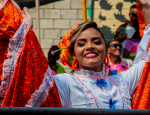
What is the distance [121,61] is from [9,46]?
8.14 feet

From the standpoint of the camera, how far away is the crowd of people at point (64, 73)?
1.10 meters

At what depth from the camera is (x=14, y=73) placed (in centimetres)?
109

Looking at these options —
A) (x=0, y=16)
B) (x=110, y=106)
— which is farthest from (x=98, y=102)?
(x=0, y=16)

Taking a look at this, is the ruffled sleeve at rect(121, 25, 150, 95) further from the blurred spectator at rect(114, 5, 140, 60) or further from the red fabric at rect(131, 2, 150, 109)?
the blurred spectator at rect(114, 5, 140, 60)

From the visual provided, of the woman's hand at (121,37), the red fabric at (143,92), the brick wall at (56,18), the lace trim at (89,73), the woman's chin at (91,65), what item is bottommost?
the red fabric at (143,92)

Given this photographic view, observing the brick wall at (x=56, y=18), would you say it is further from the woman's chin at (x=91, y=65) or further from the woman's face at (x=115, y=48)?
the woman's chin at (x=91, y=65)

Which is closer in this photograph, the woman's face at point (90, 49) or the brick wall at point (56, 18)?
the woman's face at point (90, 49)

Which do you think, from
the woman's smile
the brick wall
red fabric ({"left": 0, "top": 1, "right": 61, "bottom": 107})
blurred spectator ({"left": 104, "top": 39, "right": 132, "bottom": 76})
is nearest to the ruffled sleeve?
the woman's smile

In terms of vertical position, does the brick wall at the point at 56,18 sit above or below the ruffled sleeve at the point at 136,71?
above

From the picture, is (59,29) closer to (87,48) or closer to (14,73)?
(87,48)

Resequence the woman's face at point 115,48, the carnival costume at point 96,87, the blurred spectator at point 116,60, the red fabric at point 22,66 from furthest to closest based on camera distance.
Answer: the woman's face at point 115,48, the blurred spectator at point 116,60, the carnival costume at point 96,87, the red fabric at point 22,66

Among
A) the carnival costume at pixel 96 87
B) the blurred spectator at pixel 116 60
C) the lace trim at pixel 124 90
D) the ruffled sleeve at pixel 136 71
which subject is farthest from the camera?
the blurred spectator at pixel 116 60

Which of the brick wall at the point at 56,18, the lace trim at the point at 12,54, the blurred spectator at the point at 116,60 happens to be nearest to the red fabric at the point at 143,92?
the lace trim at the point at 12,54

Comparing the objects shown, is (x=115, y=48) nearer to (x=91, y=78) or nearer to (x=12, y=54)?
(x=91, y=78)
